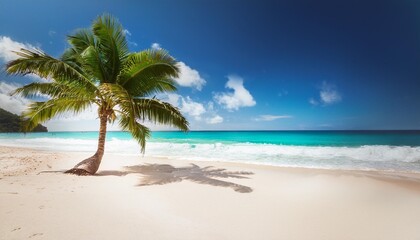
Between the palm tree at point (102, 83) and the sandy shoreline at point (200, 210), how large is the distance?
6.92ft

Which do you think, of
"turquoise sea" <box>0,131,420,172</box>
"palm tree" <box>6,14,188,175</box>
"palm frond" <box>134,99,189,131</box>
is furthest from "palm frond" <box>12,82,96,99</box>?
"turquoise sea" <box>0,131,420,172</box>

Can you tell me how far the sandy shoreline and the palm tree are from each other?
211 cm

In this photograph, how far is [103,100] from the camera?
650cm

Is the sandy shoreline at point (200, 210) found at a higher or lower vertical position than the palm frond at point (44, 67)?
lower

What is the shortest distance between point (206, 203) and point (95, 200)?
196cm

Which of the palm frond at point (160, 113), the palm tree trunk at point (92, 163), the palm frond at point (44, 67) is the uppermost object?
the palm frond at point (44, 67)

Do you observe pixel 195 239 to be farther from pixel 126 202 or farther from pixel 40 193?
pixel 40 193

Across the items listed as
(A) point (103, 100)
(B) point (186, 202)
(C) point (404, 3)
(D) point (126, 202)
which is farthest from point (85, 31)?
(C) point (404, 3)

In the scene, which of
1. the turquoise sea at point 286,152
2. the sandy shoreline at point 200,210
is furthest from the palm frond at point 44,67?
the turquoise sea at point 286,152

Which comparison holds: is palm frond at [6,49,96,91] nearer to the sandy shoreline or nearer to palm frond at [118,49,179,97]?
palm frond at [118,49,179,97]

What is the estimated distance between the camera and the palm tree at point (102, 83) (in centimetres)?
616

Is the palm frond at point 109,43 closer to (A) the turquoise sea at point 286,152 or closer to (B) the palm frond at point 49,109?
(B) the palm frond at point 49,109

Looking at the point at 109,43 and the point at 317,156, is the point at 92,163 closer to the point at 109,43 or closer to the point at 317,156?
the point at 109,43

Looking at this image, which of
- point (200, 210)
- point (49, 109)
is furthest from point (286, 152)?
point (49, 109)
